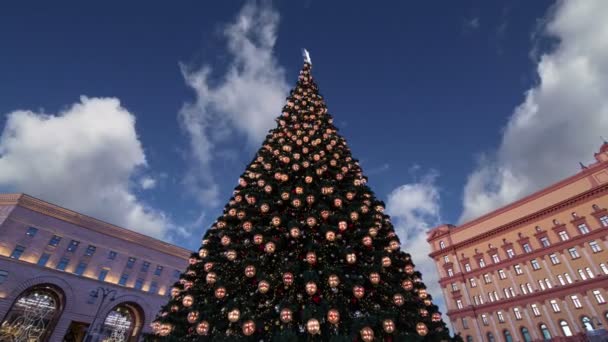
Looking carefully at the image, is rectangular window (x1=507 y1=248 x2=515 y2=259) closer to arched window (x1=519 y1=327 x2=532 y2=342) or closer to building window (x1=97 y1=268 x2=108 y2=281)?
arched window (x1=519 y1=327 x2=532 y2=342)

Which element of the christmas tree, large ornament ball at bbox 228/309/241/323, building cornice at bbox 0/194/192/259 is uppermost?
building cornice at bbox 0/194/192/259

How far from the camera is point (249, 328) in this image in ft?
13.6

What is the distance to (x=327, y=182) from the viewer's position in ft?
19.8

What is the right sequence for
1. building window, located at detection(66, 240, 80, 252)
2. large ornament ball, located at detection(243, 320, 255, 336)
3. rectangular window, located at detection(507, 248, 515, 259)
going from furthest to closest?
1. rectangular window, located at detection(507, 248, 515, 259)
2. building window, located at detection(66, 240, 80, 252)
3. large ornament ball, located at detection(243, 320, 255, 336)

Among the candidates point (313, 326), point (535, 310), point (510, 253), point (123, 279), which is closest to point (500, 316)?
point (535, 310)

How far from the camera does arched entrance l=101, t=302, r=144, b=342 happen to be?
30.1 m

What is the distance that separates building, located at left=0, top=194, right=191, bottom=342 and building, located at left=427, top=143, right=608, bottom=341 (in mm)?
40161

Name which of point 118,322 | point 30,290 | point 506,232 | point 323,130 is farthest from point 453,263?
point 30,290

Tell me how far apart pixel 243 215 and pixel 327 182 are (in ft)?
6.38

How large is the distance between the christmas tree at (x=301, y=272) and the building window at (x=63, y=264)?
33636 mm

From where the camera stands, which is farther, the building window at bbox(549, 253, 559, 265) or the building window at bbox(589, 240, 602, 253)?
the building window at bbox(549, 253, 559, 265)

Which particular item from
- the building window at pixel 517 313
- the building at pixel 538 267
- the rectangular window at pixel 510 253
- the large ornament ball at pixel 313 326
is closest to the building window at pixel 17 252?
the large ornament ball at pixel 313 326

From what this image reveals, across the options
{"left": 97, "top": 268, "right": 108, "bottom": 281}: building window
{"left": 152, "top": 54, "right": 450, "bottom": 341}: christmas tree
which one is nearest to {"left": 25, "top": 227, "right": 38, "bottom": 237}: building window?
{"left": 97, "top": 268, "right": 108, "bottom": 281}: building window

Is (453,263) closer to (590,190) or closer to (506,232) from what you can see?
(506,232)
